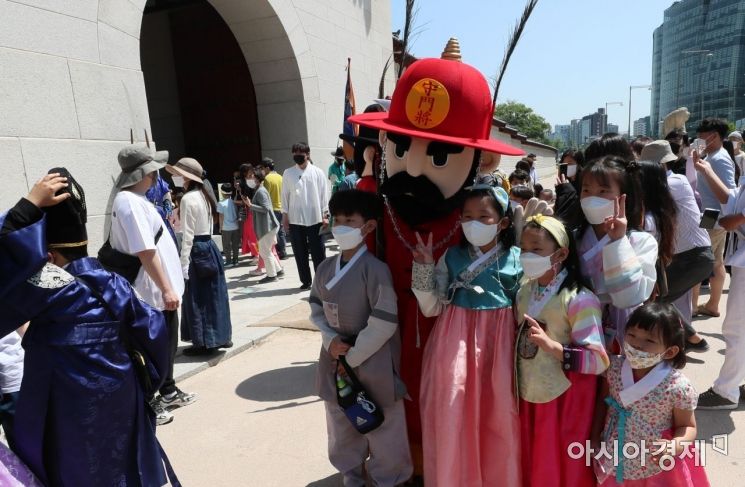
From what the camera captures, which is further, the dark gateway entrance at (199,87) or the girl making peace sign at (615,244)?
the dark gateway entrance at (199,87)

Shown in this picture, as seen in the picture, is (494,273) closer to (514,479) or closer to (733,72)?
(514,479)

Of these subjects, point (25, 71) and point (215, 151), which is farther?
point (215, 151)

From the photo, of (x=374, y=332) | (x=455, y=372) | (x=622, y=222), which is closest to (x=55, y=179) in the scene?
(x=374, y=332)

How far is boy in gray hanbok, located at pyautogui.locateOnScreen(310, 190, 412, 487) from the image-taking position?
222cm

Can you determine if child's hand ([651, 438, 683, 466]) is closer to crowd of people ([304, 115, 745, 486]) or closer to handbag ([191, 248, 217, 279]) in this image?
crowd of people ([304, 115, 745, 486])

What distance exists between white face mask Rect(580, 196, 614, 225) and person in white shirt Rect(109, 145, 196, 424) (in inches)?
93.2

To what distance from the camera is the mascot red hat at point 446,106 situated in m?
2.23

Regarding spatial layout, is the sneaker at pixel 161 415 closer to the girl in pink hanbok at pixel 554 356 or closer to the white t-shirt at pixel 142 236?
the white t-shirt at pixel 142 236

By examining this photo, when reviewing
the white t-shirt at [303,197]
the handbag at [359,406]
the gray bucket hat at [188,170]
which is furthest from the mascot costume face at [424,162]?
the white t-shirt at [303,197]

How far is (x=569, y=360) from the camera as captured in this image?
188 cm

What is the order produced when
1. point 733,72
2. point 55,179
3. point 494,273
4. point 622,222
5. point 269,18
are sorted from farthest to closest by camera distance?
point 733,72 < point 269,18 < point 494,273 < point 622,222 < point 55,179

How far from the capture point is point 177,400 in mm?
3586

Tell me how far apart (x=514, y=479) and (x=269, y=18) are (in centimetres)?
818

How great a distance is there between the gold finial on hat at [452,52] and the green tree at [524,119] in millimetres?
63441
